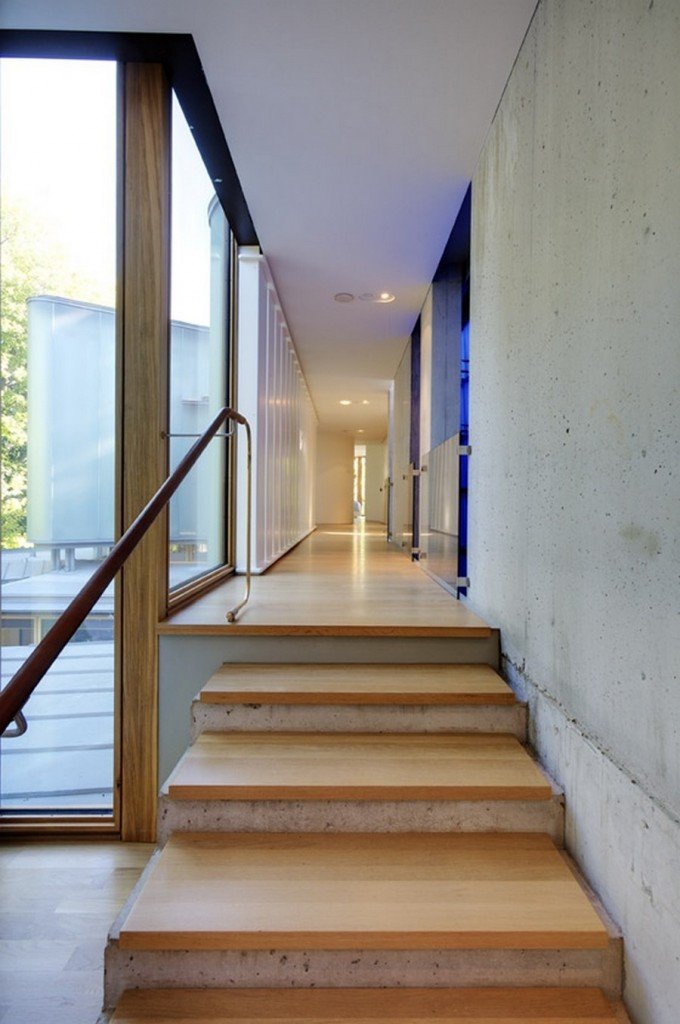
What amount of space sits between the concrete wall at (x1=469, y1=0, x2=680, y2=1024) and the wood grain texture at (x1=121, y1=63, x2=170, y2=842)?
1.53m

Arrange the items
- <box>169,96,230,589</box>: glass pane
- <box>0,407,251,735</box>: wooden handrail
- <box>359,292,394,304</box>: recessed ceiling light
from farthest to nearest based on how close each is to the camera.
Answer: <box>359,292,394,304</box>: recessed ceiling light → <box>169,96,230,589</box>: glass pane → <box>0,407,251,735</box>: wooden handrail

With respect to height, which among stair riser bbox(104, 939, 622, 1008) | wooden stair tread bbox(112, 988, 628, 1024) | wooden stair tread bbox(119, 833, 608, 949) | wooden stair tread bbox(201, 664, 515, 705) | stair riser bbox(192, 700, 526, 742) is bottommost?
wooden stair tread bbox(112, 988, 628, 1024)

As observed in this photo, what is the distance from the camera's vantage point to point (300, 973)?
1399 millimetres

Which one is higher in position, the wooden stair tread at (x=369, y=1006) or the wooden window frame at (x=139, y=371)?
the wooden window frame at (x=139, y=371)

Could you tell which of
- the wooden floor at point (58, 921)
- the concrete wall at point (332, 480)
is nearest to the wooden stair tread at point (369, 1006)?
the wooden floor at point (58, 921)

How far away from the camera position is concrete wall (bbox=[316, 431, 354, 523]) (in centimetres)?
1680

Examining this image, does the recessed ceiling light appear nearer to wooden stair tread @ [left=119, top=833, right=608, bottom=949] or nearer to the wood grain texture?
the wood grain texture

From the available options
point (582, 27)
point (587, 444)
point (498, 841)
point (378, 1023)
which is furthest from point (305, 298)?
point (378, 1023)

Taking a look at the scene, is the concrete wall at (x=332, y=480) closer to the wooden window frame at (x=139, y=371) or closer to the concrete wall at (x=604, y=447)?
the wooden window frame at (x=139, y=371)

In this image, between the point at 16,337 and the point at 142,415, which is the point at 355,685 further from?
the point at 16,337

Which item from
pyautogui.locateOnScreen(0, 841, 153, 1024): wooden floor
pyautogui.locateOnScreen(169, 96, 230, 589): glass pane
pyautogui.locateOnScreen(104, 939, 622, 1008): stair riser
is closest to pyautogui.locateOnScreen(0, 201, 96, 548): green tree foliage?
pyautogui.locateOnScreen(169, 96, 230, 589): glass pane

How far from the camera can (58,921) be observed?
1.99 metres

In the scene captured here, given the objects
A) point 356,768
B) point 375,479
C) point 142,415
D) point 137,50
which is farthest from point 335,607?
point 375,479

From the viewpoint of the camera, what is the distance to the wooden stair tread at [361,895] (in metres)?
1.38
